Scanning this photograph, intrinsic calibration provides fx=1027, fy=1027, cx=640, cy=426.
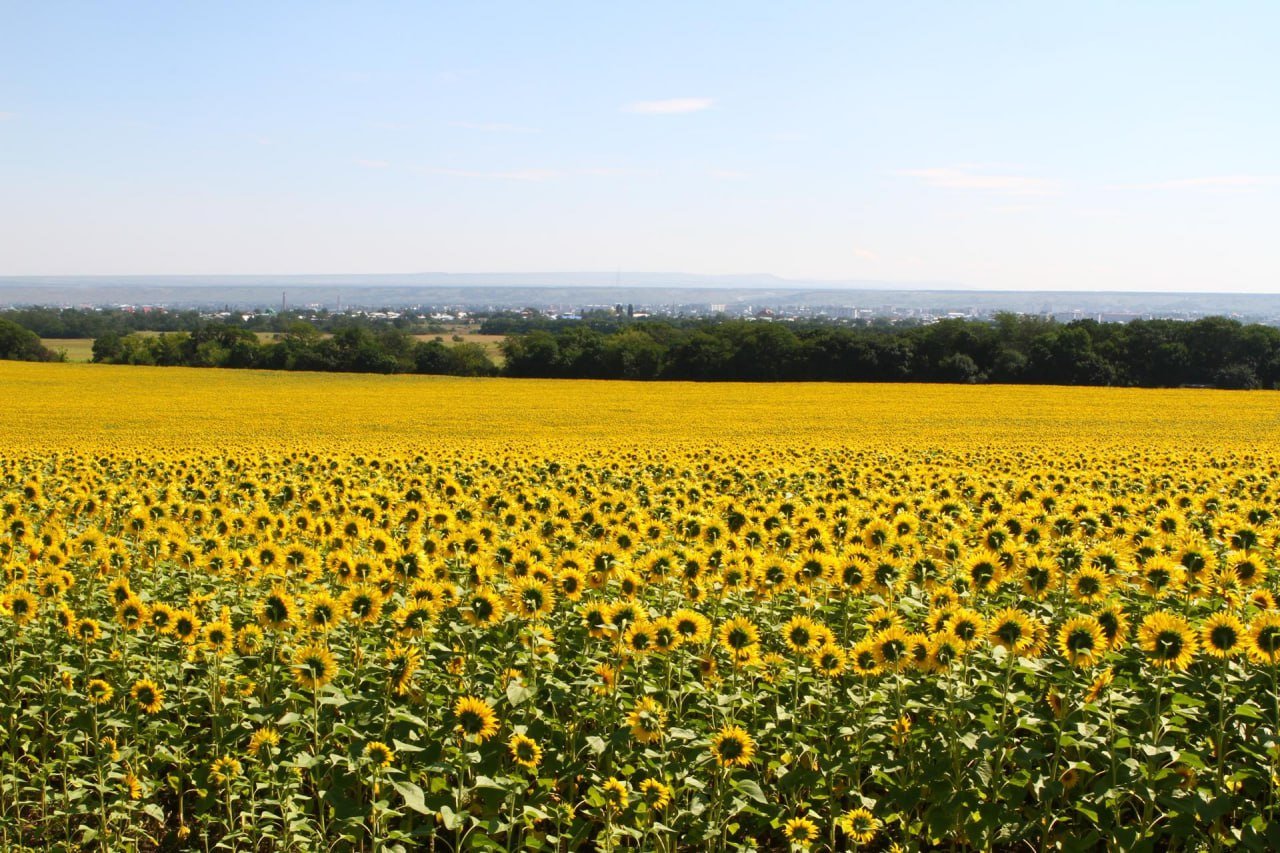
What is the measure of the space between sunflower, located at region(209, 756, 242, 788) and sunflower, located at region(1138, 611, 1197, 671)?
15.6 feet

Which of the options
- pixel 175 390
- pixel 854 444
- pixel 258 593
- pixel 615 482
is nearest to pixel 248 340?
pixel 175 390

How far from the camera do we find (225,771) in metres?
5.83

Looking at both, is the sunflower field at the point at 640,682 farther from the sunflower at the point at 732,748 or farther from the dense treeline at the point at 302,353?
the dense treeline at the point at 302,353

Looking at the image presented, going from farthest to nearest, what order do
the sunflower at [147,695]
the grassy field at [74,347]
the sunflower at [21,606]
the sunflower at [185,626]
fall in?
the grassy field at [74,347], the sunflower at [21,606], the sunflower at [185,626], the sunflower at [147,695]

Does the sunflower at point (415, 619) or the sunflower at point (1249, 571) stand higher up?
the sunflower at point (1249, 571)

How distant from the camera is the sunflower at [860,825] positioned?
5086mm

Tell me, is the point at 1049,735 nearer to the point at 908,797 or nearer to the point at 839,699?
the point at 908,797

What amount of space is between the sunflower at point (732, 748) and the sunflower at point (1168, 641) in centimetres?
205

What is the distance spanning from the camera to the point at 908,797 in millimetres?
5207

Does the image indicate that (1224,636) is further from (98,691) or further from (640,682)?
(98,691)

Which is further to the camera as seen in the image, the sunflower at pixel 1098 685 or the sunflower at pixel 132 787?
the sunflower at pixel 132 787

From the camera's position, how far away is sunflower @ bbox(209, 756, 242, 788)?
5531 millimetres

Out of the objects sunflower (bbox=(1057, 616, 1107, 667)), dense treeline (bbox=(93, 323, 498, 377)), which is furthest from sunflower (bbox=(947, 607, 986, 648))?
dense treeline (bbox=(93, 323, 498, 377))

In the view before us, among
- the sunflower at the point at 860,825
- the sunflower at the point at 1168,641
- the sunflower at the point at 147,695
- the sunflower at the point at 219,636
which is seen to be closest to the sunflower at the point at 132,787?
the sunflower at the point at 147,695
